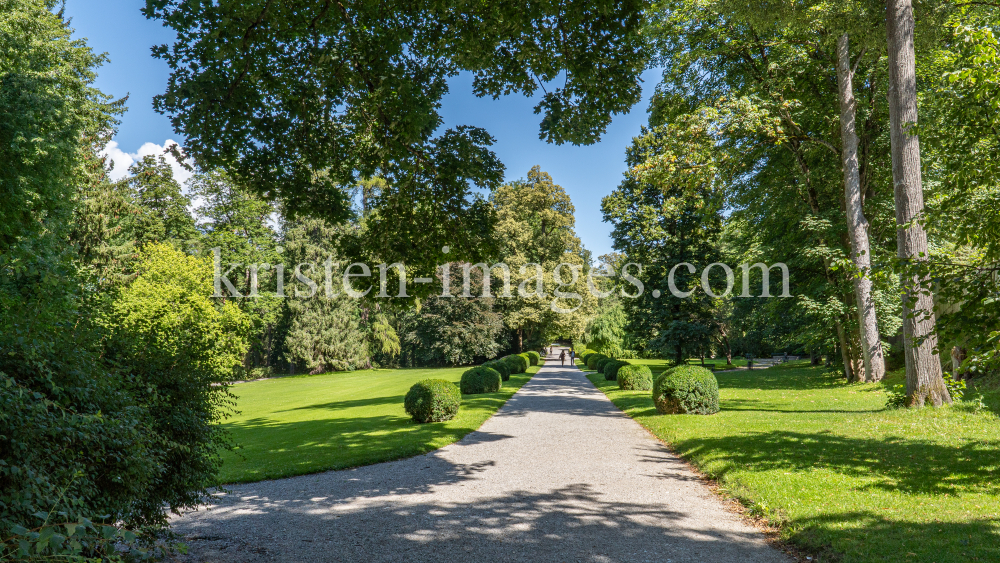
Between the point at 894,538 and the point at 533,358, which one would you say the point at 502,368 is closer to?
the point at 533,358

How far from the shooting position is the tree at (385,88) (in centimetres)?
539

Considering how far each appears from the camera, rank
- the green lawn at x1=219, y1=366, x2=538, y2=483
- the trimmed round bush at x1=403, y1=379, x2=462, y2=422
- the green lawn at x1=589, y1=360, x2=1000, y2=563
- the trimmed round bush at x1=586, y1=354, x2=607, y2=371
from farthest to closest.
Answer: the trimmed round bush at x1=586, y1=354, x2=607, y2=371
the trimmed round bush at x1=403, y1=379, x2=462, y2=422
the green lawn at x1=219, y1=366, x2=538, y2=483
the green lawn at x1=589, y1=360, x2=1000, y2=563

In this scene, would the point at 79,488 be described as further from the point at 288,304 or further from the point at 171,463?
the point at 288,304

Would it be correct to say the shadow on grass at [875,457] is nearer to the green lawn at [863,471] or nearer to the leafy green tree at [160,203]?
the green lawn at [863,471]

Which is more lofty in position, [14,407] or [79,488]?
[14,407]

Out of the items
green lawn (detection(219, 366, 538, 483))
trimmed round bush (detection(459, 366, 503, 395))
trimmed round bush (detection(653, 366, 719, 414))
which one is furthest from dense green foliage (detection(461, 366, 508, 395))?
trimmed round bush (detection(653, 366, 719, 414))

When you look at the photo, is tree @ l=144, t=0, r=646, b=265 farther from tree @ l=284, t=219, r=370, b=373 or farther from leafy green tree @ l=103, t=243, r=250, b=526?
tree @ l=284, t=219, r=370, b=373

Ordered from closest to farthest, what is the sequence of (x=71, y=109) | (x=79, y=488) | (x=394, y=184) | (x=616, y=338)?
(x=79, y=488) < (x=394, y=184) < (x=71, y=109) < (x=616, y=338)

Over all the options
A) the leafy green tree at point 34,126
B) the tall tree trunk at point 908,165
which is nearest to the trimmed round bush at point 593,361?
the tall tree trunk at point 908,165

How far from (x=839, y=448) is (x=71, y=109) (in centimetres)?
2200

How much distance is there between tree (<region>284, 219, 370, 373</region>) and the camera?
1640 inches

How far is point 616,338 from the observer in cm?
3647

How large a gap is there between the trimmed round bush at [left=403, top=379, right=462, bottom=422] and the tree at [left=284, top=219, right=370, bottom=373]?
30675mm

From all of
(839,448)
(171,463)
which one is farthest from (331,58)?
(839,448)
